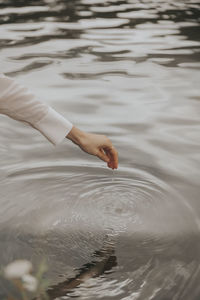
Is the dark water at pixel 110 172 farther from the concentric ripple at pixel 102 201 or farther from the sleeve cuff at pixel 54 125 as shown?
the sleeve cuff at pixel 54 125

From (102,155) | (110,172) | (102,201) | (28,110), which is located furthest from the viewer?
(110,172)

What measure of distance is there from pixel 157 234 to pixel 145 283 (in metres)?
0.41

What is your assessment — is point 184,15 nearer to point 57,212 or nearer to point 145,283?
point 57,212

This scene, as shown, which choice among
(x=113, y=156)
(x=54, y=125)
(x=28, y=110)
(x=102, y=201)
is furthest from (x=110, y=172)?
(x=28, y=110)

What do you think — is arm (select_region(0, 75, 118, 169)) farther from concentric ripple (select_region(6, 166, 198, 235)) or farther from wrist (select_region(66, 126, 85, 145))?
concentric ripple (select_region(6, 166, 198, 235))

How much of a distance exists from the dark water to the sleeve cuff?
512mm

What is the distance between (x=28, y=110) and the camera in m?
2.11

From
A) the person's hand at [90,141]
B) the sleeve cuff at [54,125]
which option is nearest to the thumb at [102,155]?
the person's hand at [90,141]

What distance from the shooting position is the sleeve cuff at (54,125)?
215 centimetres

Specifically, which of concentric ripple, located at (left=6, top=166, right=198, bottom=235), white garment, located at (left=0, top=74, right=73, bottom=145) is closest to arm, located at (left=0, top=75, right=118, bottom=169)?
white garment, located at (left=0, top=74, right=73, bottom=145)

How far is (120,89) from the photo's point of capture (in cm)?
459

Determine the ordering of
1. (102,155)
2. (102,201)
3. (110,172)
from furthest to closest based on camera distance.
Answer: (110,172) < (102,201) < (102,155)

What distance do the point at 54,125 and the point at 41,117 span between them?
66mm

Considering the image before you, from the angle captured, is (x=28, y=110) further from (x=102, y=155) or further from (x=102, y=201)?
(x=102, y=201)
